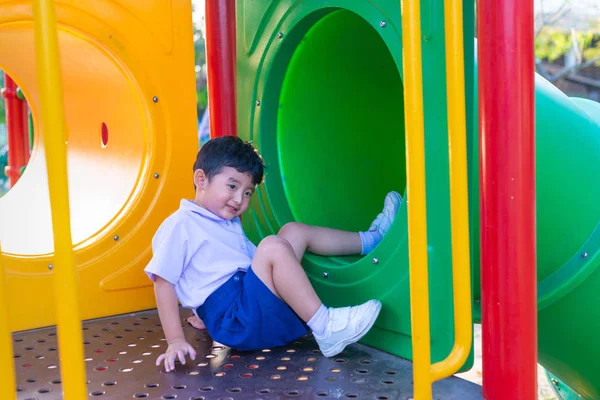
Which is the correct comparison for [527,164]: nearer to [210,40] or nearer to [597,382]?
[597,382]

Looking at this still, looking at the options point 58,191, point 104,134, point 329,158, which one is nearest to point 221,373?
point 58,191

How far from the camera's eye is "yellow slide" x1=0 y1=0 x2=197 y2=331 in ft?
7.63

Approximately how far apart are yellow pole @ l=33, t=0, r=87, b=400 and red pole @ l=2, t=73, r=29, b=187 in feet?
9.73

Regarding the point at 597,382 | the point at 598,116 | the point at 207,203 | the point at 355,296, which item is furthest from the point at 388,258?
the point at 598,116

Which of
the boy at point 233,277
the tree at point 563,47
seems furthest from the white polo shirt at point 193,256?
the tree at point 563,47

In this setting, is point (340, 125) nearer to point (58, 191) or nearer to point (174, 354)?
point (174, 354)

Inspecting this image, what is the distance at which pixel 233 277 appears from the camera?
199cm

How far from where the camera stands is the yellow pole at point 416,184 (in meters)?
1.17

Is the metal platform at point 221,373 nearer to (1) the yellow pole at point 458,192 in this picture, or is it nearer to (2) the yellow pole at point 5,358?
(1) the yellow pole at point 458,192

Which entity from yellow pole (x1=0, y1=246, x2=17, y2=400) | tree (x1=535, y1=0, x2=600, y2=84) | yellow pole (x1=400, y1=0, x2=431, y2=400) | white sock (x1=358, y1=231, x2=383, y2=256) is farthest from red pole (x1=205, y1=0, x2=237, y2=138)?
tree (x1=535, y1=0, x2=600, y2=84)

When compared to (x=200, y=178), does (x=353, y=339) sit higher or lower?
lower

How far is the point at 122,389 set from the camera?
1650mm

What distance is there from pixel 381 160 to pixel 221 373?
1225 millimetres

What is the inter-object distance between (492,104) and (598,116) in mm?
1042
